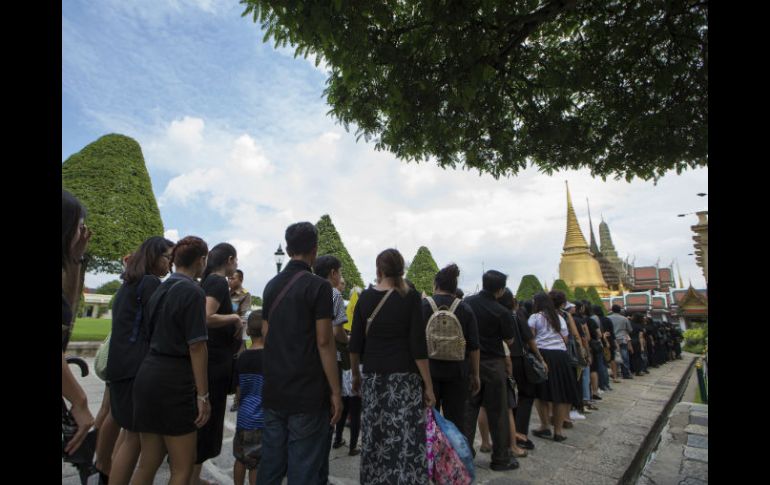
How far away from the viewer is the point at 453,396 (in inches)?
150

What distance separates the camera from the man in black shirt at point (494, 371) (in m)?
4.30

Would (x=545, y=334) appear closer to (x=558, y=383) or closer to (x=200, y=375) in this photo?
(x=558, y=383)

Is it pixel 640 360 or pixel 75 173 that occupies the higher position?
pixel 75 173

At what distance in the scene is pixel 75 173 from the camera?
15.9 metres

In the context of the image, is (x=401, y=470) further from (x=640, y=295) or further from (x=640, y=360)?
(x=640, y=295)

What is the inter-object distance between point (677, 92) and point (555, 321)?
320 cm

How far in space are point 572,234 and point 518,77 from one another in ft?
191

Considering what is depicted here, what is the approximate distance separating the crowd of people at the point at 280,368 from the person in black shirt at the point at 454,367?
14 mm

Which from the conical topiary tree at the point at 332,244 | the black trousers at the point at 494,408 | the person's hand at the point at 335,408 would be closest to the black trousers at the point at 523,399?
the black trousers at the point at 494,408

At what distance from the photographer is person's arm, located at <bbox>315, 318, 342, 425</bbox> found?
2.66 meters

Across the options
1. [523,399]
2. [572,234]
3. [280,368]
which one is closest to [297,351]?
[280,368]

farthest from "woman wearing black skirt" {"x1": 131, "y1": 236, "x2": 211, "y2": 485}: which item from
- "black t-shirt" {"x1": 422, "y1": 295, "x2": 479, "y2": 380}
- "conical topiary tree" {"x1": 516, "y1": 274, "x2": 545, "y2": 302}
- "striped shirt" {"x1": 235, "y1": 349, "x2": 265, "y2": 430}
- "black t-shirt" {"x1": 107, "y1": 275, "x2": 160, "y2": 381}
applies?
"conical topiary tree" {"x1": 516, "y1": 274, "x2": 545, "y2": 302}

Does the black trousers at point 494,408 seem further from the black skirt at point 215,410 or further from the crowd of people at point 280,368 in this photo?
the black skirt at point 215,410
